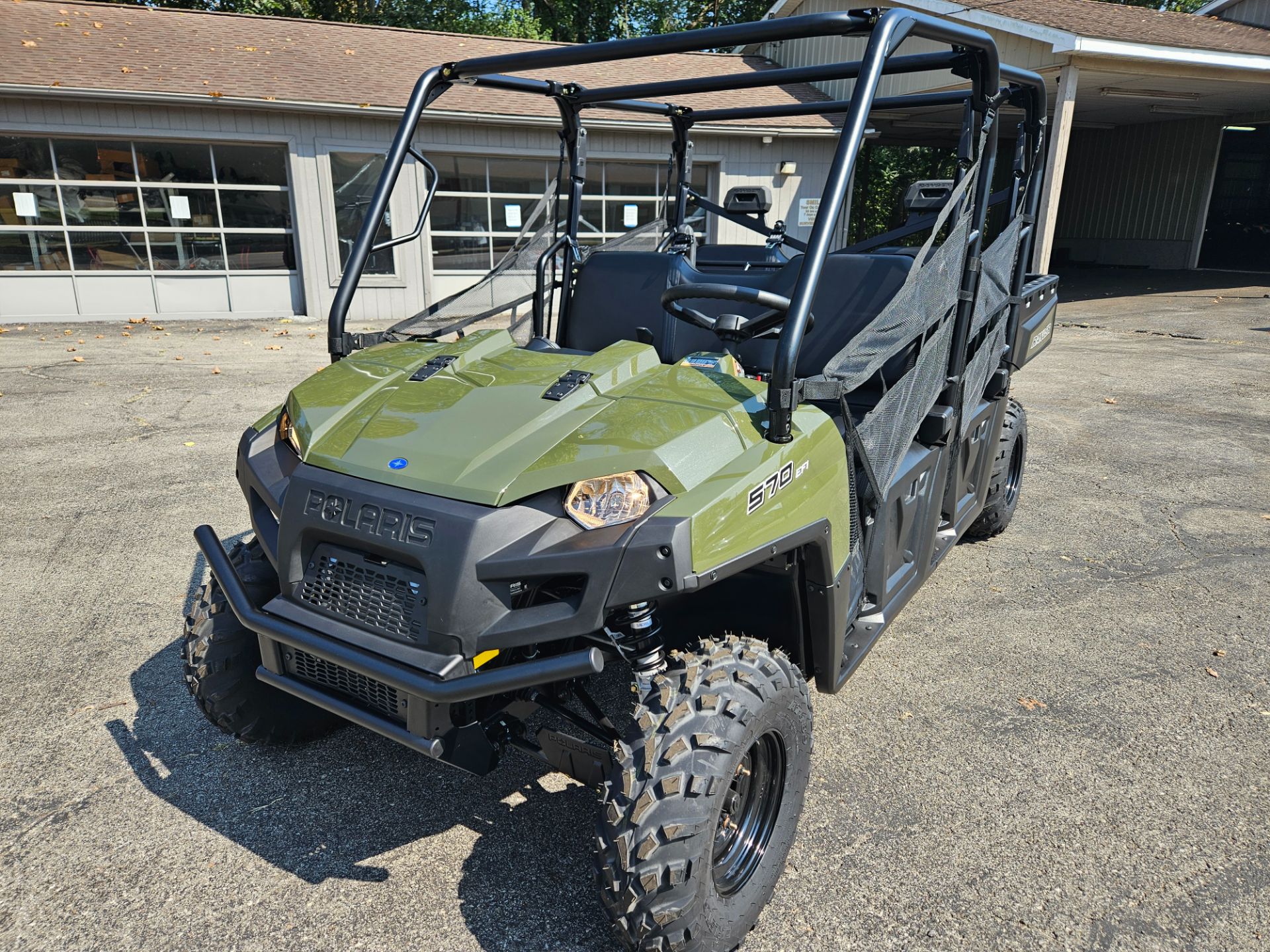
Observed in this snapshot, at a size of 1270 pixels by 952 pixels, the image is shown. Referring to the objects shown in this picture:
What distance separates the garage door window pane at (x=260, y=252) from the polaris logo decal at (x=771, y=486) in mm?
12083

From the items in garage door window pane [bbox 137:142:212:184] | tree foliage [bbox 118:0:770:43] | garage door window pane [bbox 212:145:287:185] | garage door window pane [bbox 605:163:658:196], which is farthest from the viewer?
tree foliage [bbox 118:0:770:43]

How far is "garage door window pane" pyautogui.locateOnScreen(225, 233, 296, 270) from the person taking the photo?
12.5 m

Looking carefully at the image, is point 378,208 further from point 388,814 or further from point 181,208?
point 181,208

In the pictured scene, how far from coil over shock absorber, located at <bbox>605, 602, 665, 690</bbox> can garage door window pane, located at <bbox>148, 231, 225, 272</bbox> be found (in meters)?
12.1

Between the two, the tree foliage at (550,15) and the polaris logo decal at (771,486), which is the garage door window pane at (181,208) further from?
the tree foliage at (550,15)

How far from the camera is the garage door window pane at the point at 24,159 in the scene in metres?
11.4

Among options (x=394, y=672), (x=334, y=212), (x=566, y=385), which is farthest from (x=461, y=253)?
(x=394, y=672)

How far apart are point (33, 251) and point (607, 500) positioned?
12675mm

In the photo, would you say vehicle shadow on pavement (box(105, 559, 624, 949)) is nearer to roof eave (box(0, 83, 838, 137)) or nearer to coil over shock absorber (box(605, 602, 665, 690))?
coil over shock absorber (box(605, 602, 665, 690))

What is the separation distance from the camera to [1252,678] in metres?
3.45

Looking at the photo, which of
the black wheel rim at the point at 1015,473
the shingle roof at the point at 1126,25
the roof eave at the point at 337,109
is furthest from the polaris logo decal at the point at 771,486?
the shingle roof at the point at 1126,25

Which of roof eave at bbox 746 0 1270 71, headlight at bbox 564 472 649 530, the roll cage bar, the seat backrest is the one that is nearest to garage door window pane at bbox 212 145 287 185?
roof eave at bbox 746 0 1270 71

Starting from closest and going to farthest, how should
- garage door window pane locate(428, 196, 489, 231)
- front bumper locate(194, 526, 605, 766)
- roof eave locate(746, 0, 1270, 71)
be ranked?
front bumper locate(194, 526, 605, 766) < roof eave locate(746, 0, 1270, 71) < garage door window pane locate(428, 196, 489, 231)

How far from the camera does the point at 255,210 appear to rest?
12477mm
